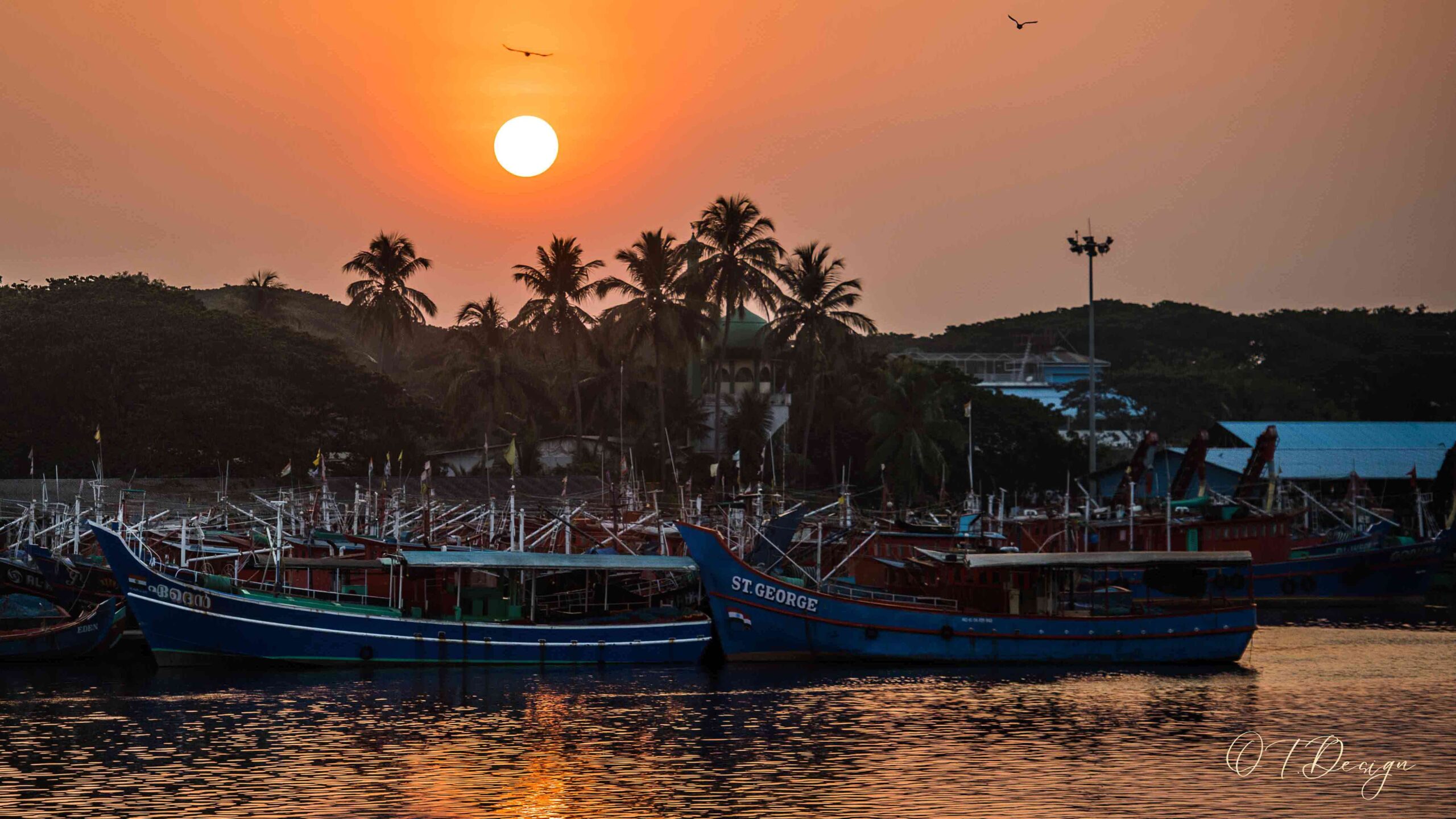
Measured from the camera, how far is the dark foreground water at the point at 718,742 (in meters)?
28.8

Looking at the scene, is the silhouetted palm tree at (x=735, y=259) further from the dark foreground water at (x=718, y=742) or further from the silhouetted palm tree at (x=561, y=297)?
the dark foreground water at (x=718, y=742)

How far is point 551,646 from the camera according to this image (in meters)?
45.6

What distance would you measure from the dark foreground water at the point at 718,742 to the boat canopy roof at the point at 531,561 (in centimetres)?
302

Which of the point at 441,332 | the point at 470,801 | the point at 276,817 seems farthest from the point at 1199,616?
the point at 441,332

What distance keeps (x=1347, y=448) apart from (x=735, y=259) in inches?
1658

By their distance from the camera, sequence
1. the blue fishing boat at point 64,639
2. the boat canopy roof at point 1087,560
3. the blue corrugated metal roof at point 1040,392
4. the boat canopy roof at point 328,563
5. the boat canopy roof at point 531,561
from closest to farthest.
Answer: the boat canopy roof at point 328,563, the boat canopy roof at point 531,561, the boat canopy roof at point 1087,560, the blue fishing boat at point 64,639, the blue corrugated metal roof at point 1040,392

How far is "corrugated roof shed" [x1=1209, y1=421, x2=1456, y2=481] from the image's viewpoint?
9919cm

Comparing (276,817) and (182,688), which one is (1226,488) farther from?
(276,817)

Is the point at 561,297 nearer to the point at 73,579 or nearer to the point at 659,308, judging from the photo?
the point at 659,308

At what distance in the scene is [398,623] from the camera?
44.1 m

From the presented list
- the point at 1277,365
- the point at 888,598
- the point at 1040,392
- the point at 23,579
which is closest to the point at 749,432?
the point at 888,598

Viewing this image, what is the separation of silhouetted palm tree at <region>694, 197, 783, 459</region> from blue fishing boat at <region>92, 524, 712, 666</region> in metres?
48.2

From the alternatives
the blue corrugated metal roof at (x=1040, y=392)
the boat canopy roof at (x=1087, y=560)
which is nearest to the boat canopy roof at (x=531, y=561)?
the boat canopy roof at (x=1087, y=560)

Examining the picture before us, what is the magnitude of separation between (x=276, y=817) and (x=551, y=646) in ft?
62.0
